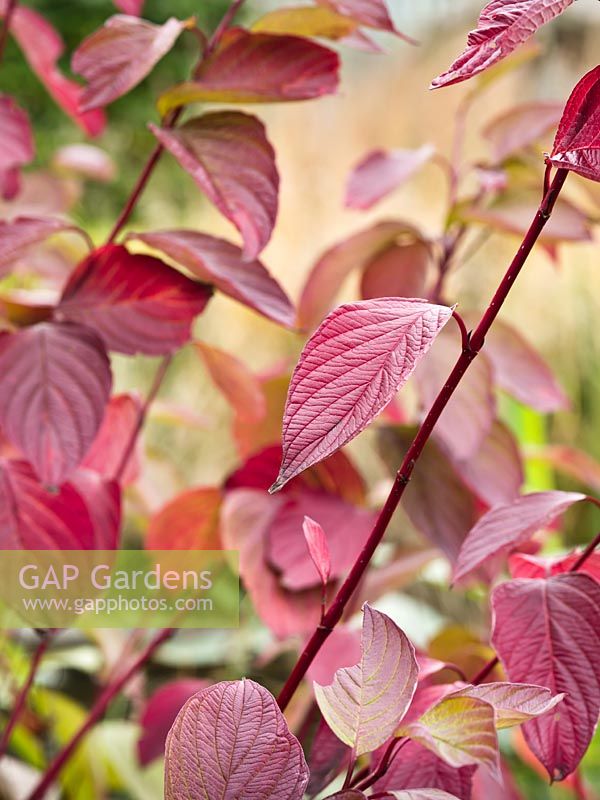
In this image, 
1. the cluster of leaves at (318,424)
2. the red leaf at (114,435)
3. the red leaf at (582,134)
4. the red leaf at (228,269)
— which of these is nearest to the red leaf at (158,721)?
the cluster of leaves at (318,424)

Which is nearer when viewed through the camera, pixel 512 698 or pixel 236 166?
pixel 512 698

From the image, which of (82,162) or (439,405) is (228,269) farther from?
(82,162)

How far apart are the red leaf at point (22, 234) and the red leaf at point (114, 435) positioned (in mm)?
103

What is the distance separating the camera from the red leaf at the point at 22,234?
0.32m

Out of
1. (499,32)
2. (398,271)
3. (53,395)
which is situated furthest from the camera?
(398,271)

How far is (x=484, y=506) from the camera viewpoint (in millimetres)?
444

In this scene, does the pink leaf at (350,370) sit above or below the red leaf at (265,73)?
below

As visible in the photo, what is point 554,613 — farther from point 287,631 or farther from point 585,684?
point 287,631

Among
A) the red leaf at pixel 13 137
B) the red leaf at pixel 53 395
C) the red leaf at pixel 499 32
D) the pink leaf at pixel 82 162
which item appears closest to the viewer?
the red leaf at pixel 499 32

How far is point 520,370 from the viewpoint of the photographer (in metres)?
0.46

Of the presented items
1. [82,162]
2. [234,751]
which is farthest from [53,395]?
[82,162]

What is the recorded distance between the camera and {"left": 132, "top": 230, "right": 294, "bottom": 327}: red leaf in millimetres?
308

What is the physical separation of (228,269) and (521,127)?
0.21m

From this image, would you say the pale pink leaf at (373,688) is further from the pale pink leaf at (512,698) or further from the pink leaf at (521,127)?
the pink leaf at (521,127)
